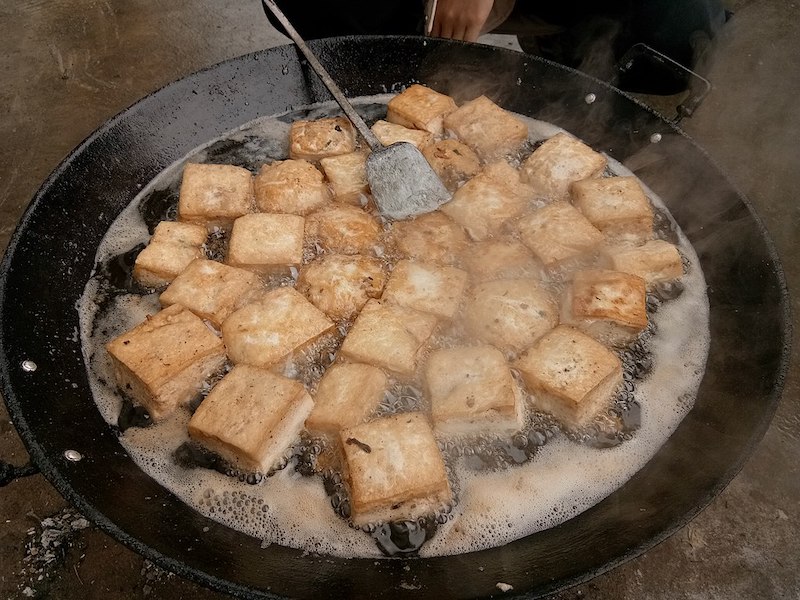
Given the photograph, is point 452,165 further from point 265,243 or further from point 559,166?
point 265,243

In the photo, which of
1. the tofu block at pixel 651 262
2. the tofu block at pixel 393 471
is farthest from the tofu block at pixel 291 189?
the tofu block at pixel 651 262

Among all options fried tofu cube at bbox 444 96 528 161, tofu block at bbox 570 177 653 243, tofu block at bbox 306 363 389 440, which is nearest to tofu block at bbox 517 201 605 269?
tofu block at bbox 570 177 653 243

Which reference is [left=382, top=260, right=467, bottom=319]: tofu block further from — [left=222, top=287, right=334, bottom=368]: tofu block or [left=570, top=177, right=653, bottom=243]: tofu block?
[left=570, top=177, right=653, bottom=243]: tofu block

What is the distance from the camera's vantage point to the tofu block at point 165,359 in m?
1.62

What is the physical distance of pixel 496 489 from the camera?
5.21 ft

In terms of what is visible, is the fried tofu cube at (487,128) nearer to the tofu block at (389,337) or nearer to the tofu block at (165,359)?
the tofu block at (389,337)

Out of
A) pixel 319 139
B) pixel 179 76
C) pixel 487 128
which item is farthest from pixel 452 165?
pixel 179 76

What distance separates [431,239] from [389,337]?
1.44 ft

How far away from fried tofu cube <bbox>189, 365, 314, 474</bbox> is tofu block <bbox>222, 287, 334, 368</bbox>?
81 mm

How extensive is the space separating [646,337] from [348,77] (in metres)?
1.62

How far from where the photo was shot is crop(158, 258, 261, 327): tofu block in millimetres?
1820

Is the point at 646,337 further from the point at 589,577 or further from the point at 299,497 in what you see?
the point at 299,497

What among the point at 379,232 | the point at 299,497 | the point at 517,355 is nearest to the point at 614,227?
the point at 517,355

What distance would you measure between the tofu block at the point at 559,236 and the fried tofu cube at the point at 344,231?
0.52 metres
